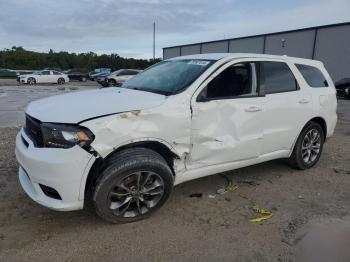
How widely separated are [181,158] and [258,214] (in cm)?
109

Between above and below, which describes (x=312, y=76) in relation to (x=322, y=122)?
above

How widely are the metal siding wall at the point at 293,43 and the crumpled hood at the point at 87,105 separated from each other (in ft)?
95.0

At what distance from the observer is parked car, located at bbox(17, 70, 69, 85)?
33384 mm

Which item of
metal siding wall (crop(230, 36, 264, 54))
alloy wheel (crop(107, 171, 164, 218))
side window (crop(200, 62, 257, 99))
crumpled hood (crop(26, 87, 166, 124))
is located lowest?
alloy wheel (crop(107, 171, 164, 218))

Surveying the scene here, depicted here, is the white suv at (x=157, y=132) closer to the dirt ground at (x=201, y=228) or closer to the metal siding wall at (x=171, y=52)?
the dirt ground at (x=201, y=228)

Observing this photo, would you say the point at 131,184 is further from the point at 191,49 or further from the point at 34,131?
the point at 191,49

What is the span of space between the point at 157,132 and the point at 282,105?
206cm

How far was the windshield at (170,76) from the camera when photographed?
12.9 ft

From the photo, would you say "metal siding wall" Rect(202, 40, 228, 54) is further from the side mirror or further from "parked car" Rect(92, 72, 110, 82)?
the side mirror

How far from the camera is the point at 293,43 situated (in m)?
31.0

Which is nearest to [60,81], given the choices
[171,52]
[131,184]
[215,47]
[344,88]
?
[215,47]

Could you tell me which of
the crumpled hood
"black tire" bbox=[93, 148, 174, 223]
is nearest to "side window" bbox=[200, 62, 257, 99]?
the crumpled hood

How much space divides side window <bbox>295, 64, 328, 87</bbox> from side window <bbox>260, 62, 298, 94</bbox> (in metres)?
0.33

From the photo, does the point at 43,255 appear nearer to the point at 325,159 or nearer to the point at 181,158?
the point at 181,158
